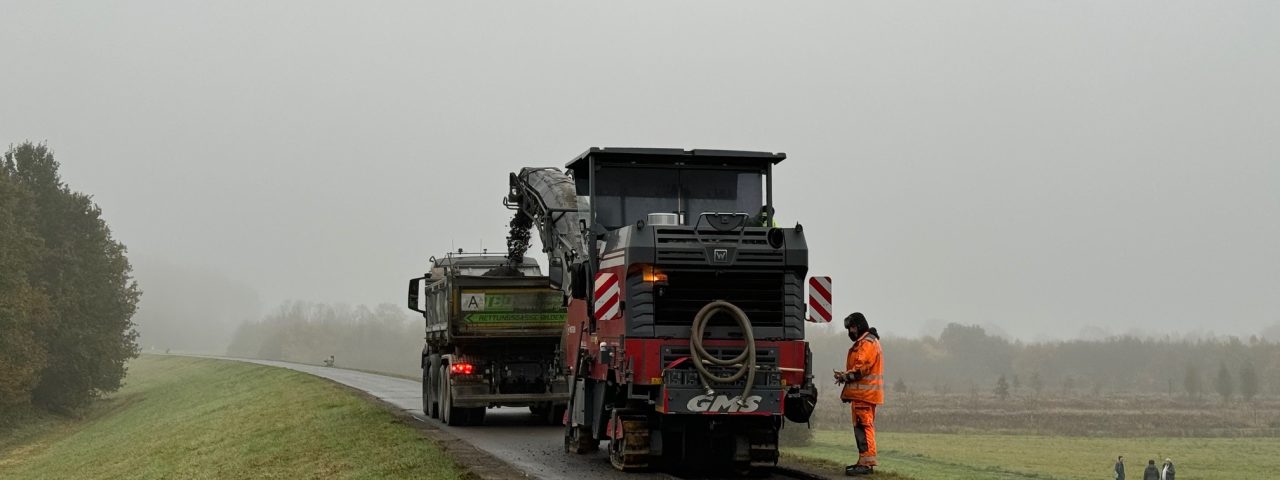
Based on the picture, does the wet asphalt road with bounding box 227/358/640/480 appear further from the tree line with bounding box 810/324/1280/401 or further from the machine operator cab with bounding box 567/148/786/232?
the tree line with bounding box 810/324/1280/401

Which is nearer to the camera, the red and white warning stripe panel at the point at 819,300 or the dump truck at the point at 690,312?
the dump truck at the point at 690,312

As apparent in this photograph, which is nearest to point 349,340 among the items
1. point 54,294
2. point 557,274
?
point 54,294

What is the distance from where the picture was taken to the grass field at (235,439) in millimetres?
18328

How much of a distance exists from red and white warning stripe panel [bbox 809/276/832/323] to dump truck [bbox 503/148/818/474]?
0.71 feet

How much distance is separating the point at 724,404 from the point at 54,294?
4612 centimetres

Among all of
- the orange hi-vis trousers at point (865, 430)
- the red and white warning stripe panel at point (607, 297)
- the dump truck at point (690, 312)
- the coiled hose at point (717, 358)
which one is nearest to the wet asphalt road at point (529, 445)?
the dump truck at point (690, 312)

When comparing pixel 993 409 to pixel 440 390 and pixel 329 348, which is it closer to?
pixel 329 348

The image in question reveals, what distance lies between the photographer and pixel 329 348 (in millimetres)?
117250

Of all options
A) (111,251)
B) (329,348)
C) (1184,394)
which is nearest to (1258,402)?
(1184,394)

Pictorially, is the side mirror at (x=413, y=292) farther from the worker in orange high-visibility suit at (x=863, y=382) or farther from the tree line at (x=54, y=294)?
the tree line at (x=54, y=294)

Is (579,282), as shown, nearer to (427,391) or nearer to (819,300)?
(819,300)

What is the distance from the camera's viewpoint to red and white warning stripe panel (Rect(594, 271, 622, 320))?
45.2 ft

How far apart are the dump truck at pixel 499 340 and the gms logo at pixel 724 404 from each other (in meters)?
8.00

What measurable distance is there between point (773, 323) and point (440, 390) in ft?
37.5
